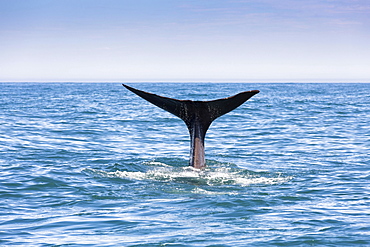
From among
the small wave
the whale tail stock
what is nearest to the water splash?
the small wave

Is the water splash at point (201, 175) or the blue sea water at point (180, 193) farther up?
the water splash at point (201, 175)

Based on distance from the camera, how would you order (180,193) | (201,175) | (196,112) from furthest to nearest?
(201,175) < (196,112) < (180,193)

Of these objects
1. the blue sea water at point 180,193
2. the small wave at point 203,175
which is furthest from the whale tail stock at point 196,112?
the blue sea water at point 180,193

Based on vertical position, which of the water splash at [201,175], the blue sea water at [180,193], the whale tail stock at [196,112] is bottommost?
the blue sea water at [180,193]

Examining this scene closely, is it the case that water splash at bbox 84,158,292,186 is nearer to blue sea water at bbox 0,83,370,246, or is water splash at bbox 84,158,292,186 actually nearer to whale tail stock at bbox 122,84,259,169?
blue sea water at bbox 0,83,370,246

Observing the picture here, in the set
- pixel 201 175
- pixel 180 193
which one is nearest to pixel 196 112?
pixel 201 175

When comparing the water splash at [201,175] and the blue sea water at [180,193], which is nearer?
the blue sea water at [180,193]

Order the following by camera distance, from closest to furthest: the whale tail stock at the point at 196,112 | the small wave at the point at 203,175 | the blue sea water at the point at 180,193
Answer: the blue sea water at the point at 180,193
the whale tail stock at the point at 196,112
the small wave at the point at 203,175

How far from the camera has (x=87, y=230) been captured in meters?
7.66

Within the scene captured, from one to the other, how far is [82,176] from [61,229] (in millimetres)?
3996

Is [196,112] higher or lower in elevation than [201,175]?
higher

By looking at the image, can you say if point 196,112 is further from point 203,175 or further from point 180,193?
point 180,193

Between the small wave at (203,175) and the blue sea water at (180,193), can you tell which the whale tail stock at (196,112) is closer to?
the small wave at (203,175)

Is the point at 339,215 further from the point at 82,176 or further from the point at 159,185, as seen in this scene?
the point at 82,176
